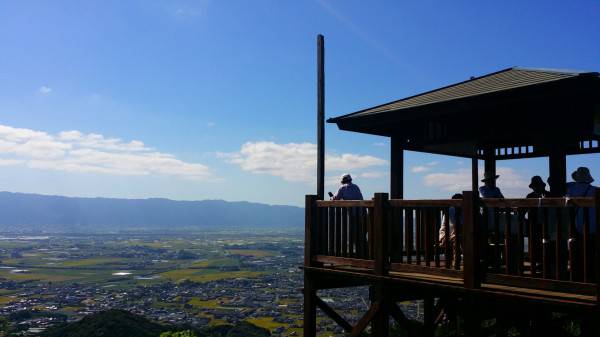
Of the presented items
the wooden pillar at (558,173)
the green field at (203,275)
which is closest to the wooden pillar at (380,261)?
the wooden pillar at (558,173)

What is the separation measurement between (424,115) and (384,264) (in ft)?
7.80

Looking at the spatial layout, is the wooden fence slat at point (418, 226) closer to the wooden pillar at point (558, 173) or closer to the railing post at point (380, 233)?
the railing post at point (380, 233)

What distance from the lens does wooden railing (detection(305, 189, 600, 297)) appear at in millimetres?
5156

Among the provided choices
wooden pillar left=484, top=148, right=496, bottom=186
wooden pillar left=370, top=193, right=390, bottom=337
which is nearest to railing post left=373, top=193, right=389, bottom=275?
wooden pillar left=370, top=193, right=390, bottom=337

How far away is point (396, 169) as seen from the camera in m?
9.21

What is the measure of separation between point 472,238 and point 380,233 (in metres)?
1.32

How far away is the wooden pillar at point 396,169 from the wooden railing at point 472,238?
152cm

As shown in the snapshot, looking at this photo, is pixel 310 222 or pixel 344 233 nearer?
pixel 344 233

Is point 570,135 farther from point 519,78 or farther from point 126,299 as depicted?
point 126,299

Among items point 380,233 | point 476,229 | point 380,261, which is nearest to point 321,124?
point 380,233

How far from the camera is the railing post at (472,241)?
5848 mm

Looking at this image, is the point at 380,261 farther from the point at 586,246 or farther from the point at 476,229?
the point at 586,246

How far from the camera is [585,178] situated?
595 centimetres

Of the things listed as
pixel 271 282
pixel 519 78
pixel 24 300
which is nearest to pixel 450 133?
pixel 519 78
